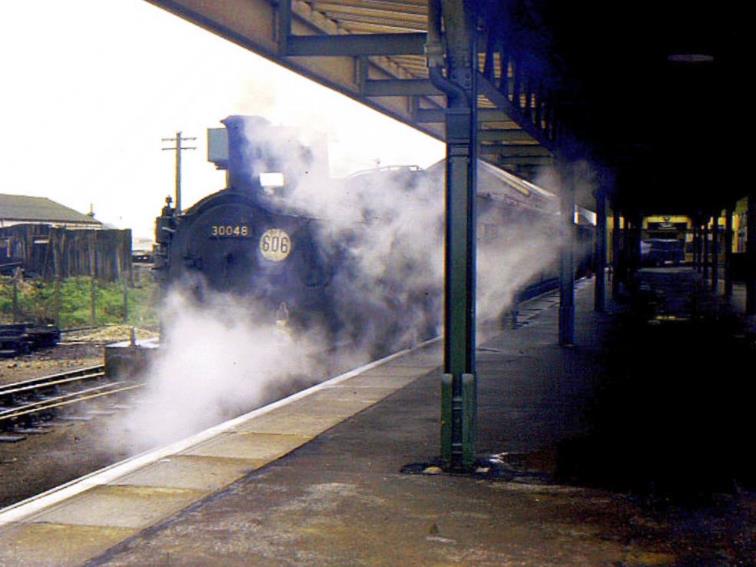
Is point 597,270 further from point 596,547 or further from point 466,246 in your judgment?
point 596,547

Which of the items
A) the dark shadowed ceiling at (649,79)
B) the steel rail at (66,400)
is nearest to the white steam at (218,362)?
the steel rail at (66,400)

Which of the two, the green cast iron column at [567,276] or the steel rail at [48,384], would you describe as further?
the green cast iron column at [567,276]

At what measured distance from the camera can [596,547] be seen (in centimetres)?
463

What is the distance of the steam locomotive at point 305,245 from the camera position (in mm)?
11680

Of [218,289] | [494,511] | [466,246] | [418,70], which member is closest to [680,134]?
[418,70]

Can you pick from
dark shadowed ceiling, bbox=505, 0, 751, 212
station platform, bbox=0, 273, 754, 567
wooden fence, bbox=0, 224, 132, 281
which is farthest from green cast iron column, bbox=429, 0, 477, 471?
wooden fence, bbox=0, 224, 132, 281

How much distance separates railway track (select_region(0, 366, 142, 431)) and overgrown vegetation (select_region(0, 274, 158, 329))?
37.4ft

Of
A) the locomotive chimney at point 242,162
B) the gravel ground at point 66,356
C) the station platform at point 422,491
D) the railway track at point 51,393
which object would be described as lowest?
the gravel ground at point 66,356

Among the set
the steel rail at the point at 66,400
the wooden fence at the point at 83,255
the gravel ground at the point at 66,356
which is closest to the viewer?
the steel rail at the point at 66,400

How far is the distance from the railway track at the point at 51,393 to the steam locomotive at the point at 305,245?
70.0 inches

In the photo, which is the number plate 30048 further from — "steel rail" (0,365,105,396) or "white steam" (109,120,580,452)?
"steel rail" (0,365,105,396)

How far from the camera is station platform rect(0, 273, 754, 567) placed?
4.62 metres

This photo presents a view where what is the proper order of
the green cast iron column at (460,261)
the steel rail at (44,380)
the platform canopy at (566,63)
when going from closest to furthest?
the green cast iron column at (460,261) < the platform canopy at (566,63) < the steel rail at (44,380)

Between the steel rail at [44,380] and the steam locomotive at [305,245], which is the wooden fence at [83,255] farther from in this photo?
the steam locomotive at [305,245]
